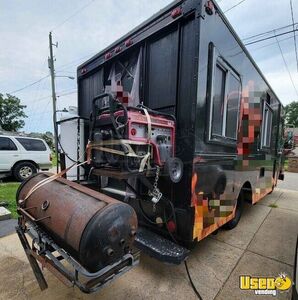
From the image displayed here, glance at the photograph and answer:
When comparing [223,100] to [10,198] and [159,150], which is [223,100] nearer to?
[159,150]

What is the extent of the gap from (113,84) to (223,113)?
167cm

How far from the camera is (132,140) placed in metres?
2.06

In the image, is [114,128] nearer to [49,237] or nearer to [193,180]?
[193,180]

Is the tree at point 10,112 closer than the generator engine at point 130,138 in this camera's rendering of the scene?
No

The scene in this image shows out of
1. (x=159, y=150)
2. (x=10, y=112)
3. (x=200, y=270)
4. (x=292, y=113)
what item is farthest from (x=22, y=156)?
(x=292, y=113)

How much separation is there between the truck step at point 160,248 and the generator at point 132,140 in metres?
0.74

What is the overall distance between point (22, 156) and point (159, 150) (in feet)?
27.5

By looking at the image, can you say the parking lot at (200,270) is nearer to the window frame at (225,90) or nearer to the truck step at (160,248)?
the truck step at (160,248)

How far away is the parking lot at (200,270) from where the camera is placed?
2.35 meters

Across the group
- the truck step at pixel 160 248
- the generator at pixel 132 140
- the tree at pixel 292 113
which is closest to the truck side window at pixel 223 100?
the generator at pixel 132 140

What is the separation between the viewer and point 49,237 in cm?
199

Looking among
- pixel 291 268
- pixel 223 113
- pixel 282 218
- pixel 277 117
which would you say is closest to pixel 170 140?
pixel 223 113

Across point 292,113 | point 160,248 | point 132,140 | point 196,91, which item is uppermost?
point 292,113

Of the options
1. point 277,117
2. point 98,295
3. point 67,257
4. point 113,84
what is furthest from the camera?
point 277,117
